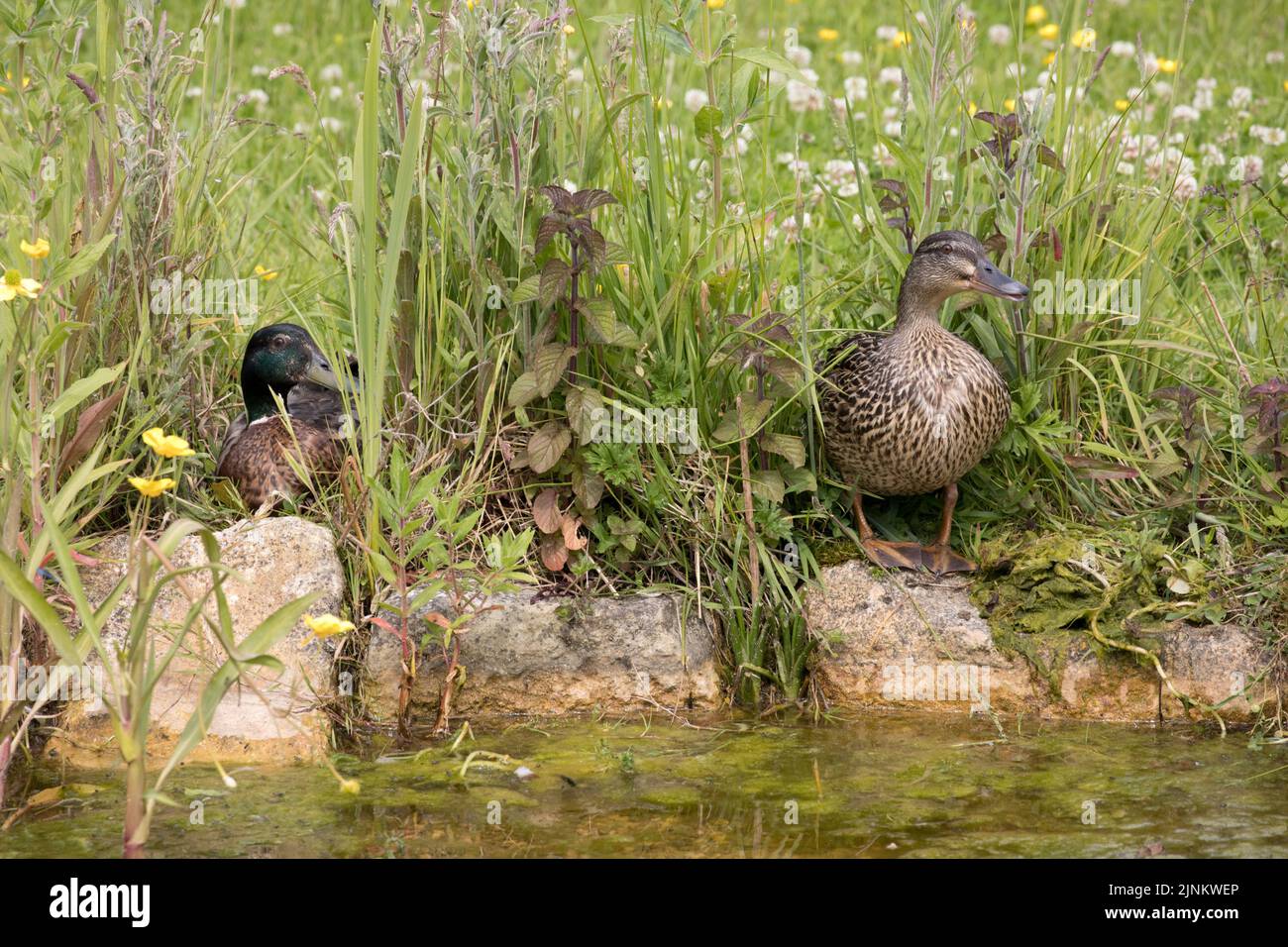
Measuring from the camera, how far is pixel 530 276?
3805 millimetres

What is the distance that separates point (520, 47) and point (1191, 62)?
461 centimetres

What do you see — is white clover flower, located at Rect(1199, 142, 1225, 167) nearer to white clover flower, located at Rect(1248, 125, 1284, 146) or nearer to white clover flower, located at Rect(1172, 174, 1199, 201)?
white clover flower, located at Rect(1248, 125, 1284, 146)

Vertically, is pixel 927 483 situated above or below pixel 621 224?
below

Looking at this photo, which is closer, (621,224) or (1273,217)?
(621,224)

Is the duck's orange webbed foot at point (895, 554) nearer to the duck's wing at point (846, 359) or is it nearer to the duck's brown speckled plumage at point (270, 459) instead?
the duck's wing at point (846, 359)

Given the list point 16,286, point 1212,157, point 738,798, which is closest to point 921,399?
point 738,798

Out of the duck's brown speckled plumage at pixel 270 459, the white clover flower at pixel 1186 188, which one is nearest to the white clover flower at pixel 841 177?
the white clover flower at pixel 1186 188

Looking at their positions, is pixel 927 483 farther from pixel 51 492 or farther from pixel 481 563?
pixel 51 492

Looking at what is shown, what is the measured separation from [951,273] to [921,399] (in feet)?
1.15

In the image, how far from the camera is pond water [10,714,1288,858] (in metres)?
3.00

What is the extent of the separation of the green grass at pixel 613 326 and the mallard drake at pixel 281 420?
12cm

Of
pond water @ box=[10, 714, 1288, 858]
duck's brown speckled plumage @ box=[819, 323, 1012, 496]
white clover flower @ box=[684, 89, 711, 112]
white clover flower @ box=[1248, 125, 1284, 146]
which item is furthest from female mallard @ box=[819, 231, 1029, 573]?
white clover flower @ box=[1248, 125, 1284, 146]

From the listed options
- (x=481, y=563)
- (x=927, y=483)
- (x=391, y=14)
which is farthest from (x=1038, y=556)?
(x=391, y=14)

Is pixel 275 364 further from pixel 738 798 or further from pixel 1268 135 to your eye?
pixel 1268 135
